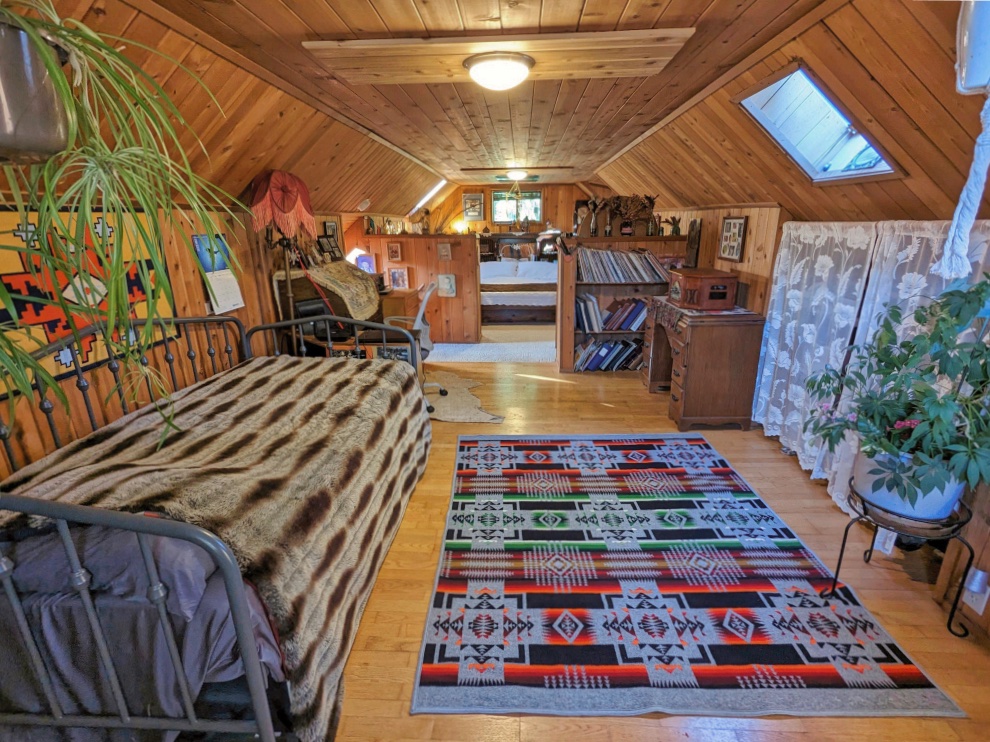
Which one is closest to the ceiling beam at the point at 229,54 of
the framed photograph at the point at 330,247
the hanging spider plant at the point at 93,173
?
the framed photograph at the point at 330,247

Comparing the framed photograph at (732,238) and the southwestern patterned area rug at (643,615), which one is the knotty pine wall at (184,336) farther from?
the framed photograph at (732,238)

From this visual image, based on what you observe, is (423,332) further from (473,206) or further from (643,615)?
(473,206)

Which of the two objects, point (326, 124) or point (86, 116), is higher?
point (326, 124)

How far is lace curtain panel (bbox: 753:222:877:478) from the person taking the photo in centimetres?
250

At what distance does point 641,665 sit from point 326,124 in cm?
344

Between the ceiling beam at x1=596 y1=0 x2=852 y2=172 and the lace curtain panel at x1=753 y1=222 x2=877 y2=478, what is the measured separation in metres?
0.95

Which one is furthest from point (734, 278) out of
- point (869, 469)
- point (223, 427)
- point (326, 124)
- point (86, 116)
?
point (86, 116)

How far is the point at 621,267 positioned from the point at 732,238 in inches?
37.7

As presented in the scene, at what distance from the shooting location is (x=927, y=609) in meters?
1.88

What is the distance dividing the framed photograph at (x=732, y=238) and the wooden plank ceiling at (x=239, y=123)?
9.55 ft

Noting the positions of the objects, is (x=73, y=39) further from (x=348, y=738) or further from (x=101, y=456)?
(x=348, y=738)

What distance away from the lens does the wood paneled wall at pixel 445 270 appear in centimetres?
556

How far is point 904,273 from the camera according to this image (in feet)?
7.06

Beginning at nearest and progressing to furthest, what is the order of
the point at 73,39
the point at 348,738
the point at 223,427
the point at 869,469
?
the point at 73,39, the point at 348,738, the point at 869,469, the point at 223,427
